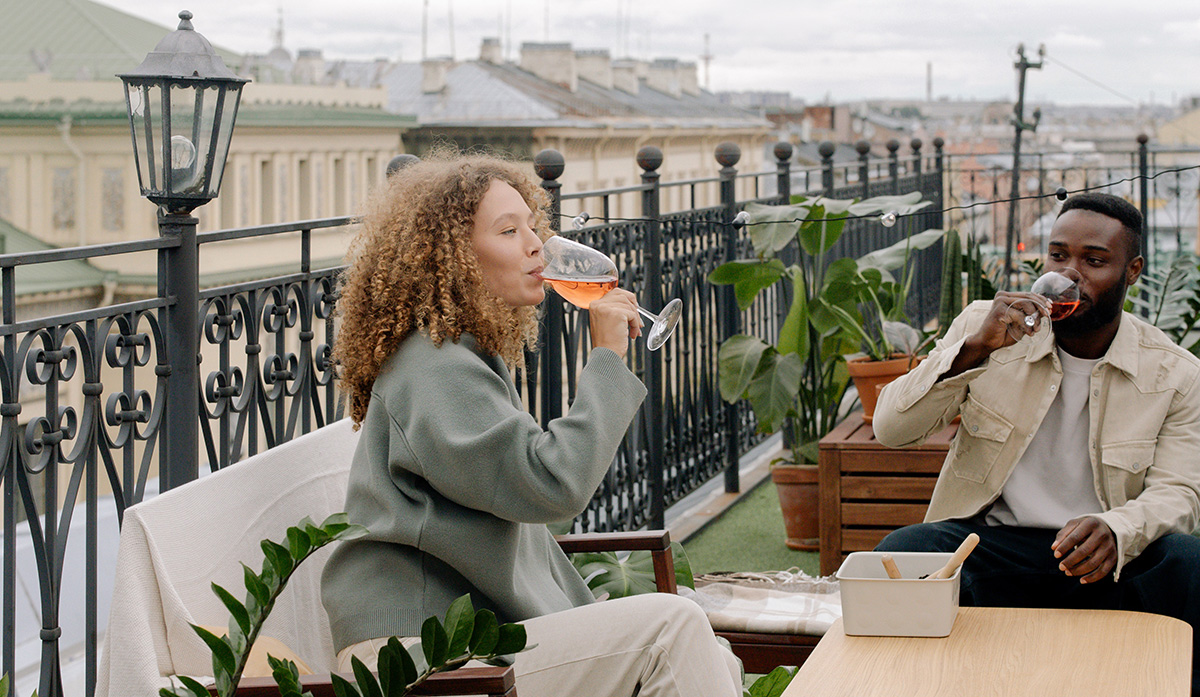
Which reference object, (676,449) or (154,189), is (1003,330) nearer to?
(154,189)

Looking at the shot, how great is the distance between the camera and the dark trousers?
111 inches

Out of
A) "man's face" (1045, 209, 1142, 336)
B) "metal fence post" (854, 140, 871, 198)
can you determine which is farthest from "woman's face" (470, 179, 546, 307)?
"metal fence post" (854, 140, 871, 198)

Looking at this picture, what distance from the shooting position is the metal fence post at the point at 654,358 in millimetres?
4992

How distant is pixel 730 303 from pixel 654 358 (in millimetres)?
1085

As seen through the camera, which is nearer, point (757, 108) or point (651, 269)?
point (651, 269)

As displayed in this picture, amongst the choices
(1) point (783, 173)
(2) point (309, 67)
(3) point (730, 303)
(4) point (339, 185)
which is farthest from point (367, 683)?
(2) point (309, 67)

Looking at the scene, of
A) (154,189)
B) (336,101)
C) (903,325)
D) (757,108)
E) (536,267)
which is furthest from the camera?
(757,108)

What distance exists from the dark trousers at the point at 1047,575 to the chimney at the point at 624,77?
1947 inches

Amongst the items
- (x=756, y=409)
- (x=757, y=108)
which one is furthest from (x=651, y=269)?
(x=757, y=108)

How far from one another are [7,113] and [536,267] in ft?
138

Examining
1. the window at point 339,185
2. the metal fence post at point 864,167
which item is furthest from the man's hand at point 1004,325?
the window at point 339,185

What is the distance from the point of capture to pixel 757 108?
65.2 metres

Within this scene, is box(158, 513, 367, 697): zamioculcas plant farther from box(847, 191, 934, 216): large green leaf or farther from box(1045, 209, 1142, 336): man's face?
box(847, 191, 934, 216): large green leaf

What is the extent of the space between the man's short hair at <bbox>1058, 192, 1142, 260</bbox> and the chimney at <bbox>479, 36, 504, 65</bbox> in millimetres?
46787
